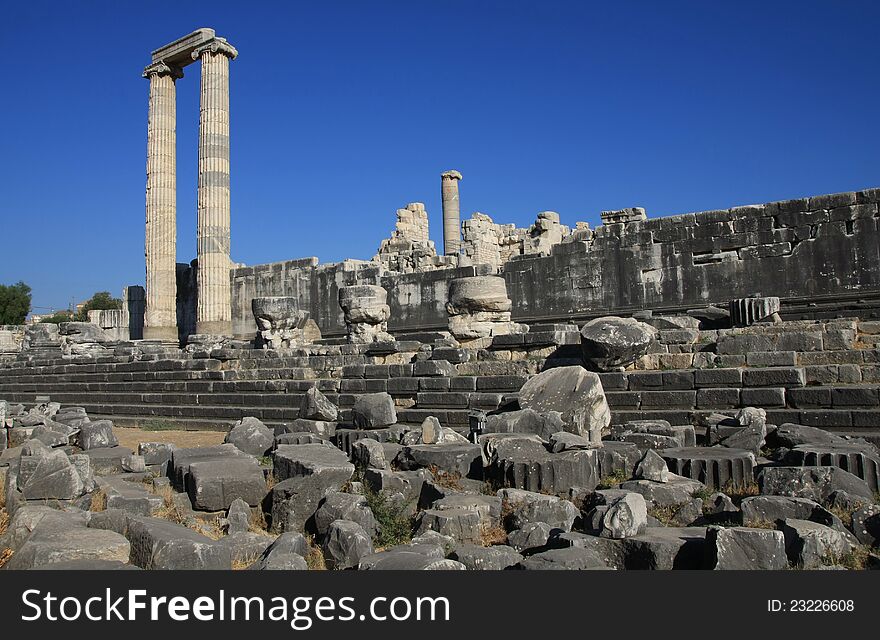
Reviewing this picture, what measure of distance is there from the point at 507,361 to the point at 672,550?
264 inches

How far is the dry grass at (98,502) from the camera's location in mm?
5820

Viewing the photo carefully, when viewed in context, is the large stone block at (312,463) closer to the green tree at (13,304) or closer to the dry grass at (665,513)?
the dry grass at (665,513)

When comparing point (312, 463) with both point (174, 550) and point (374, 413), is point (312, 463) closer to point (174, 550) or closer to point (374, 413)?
point (174, 550)

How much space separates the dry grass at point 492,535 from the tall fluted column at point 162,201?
20.5 meters

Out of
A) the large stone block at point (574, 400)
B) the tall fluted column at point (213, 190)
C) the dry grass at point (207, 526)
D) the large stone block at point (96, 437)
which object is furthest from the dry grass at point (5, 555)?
the tall fluted column at point (213, 190)

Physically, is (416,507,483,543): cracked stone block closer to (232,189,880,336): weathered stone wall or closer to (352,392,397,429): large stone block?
(352,392,397,429): large stone block

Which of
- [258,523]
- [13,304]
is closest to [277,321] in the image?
[258,523]

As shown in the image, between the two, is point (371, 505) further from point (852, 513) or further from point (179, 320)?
point (179, 320)

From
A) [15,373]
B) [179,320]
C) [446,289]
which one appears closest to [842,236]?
[446,289]

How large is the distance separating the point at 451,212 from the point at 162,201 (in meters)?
11.3

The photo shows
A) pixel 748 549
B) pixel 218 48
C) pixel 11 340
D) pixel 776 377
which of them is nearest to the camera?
pixel 748 549

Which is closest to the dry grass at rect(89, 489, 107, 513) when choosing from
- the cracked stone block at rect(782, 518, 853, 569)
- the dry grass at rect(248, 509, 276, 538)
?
the dry grass at rect(248, 509, 276, 538)

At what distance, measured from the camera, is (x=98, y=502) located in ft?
19.4

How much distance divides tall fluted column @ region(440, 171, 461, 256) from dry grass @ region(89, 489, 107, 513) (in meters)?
23.0
